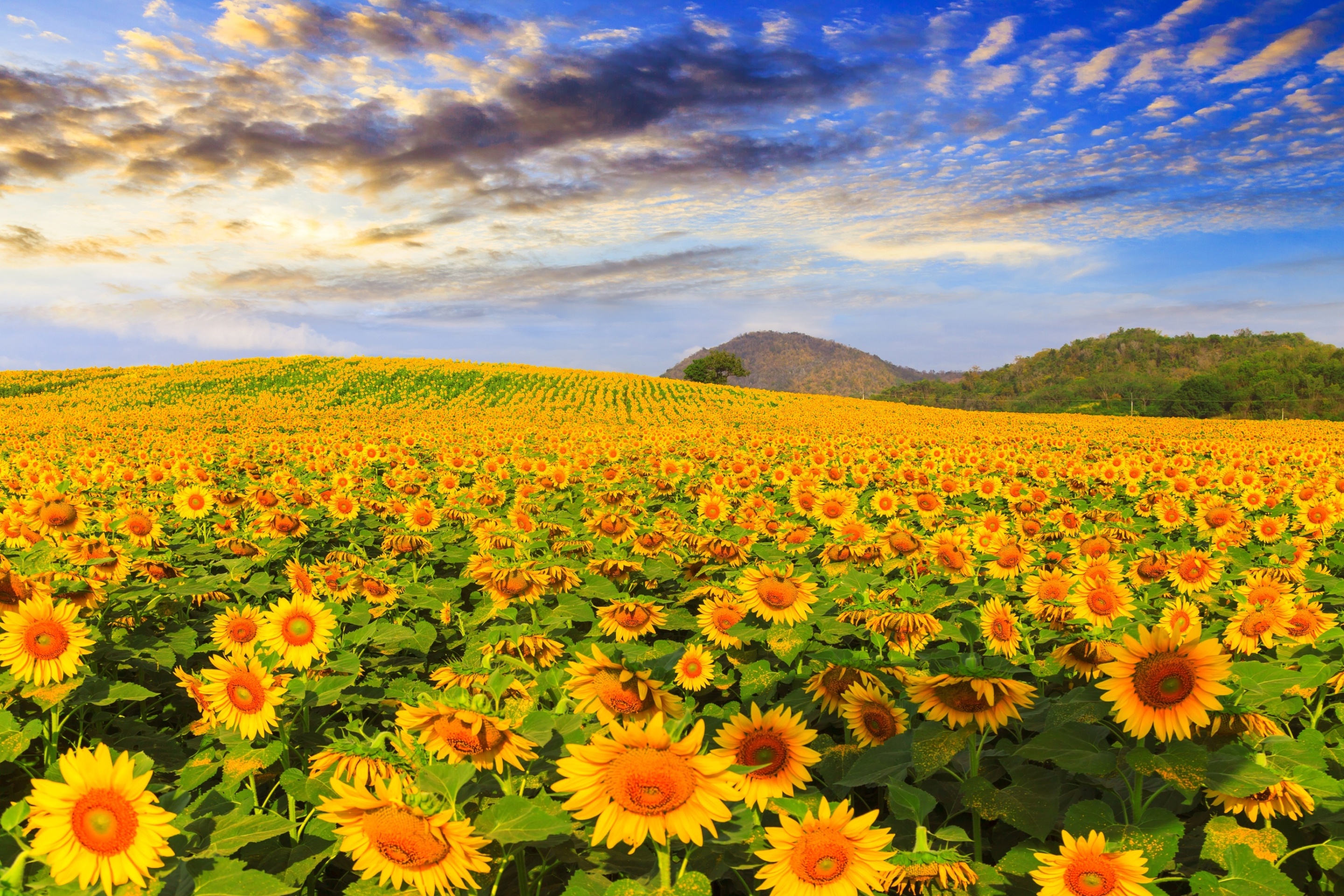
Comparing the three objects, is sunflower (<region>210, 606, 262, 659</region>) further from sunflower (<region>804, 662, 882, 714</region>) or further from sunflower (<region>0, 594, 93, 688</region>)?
sunflower (<region>804, 662, 882, 714</region>)

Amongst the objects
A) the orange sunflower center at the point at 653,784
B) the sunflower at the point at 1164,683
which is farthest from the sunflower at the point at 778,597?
the orange sunflower center at the point at 653,784

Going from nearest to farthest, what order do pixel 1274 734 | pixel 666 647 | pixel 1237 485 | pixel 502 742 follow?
pixel 502 742 → pixel 1274 734 → pixel 666 647 → pixel 1237 485

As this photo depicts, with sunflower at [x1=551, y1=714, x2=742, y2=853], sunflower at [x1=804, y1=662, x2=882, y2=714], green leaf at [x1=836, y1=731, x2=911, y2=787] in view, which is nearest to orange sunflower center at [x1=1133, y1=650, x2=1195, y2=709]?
green leaf at [x1=836, y1=731, x2=911, y2=787]

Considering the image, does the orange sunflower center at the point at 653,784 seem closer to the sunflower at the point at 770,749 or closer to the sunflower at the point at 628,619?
the sunflower at the point at 770,749

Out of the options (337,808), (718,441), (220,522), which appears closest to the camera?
(337,808)

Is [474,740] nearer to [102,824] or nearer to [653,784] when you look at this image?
[653,784]

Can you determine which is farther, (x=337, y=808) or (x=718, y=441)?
(x=718, y=441)

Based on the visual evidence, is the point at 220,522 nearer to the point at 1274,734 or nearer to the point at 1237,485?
the point at 1274,734

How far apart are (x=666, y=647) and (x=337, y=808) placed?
1.93 m

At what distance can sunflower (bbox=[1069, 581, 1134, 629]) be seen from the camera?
3736 millimetres

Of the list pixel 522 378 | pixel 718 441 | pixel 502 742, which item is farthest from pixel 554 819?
pixel 522 378

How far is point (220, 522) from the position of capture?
21.6 feet

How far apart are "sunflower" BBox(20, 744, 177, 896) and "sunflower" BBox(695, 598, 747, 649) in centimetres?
231

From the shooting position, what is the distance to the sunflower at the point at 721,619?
3.58 meters
